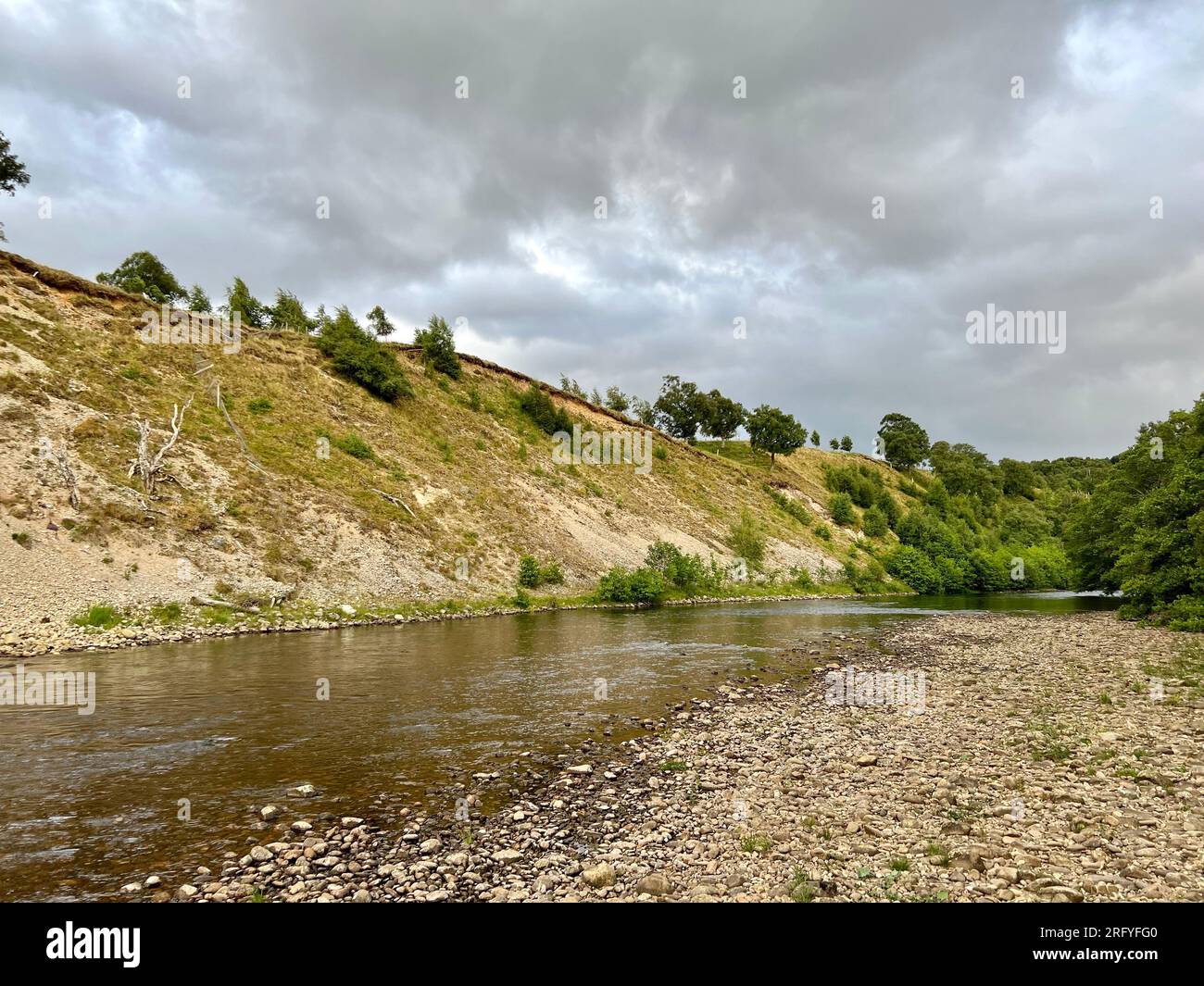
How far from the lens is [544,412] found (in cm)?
7944

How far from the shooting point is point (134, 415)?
39750mm

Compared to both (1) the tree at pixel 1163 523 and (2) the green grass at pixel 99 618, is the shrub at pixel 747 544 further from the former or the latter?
(2) the green grass at pixel 99 618

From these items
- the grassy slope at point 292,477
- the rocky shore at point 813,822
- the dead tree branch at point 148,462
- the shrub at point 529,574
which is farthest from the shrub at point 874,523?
the dead tree branch at point 148,462

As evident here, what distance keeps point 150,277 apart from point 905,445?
151264 millimetres

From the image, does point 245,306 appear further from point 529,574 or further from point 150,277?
point 529,574

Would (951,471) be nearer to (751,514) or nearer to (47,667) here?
(751,514)

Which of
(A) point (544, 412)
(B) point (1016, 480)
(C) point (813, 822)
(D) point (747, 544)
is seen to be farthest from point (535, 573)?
(B) point (1016, 480)

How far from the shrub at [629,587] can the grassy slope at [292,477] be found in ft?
8.55

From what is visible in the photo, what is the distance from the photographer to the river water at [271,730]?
8289mm

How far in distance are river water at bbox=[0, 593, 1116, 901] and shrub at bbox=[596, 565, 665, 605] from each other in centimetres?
2338

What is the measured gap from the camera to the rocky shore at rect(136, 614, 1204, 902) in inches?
261
